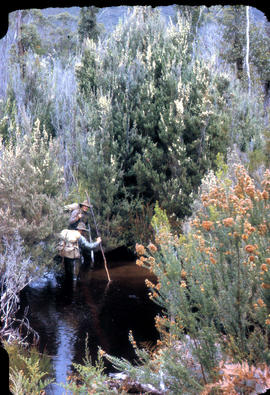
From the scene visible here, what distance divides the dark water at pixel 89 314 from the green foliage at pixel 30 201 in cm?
81

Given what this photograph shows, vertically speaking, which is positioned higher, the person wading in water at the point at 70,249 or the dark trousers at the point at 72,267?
the person wading in water at the point at 70,249

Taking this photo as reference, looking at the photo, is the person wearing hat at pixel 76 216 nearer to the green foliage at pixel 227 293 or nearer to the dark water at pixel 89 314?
the dark water at pixel 89 314

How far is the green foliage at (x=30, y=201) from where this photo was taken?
757 cm

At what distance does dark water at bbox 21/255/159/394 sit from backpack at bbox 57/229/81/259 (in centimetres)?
58

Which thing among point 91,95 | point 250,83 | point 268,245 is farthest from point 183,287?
point 250,83

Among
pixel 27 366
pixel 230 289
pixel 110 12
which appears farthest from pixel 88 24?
pixel 230 289

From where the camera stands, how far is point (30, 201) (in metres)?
7.75

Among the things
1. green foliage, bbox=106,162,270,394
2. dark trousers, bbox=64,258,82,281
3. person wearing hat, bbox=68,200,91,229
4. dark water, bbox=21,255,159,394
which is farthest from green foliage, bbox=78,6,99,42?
green foliage, bbox=106,162,270,394

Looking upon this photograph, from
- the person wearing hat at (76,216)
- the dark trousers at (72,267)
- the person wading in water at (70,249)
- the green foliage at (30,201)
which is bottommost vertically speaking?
the dark trousers at (72,267)

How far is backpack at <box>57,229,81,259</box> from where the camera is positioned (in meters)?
8.46

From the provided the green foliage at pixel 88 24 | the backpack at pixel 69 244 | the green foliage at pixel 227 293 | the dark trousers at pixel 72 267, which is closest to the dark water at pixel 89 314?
the dark trousers at pixel 72 267

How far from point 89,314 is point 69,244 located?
1.75m

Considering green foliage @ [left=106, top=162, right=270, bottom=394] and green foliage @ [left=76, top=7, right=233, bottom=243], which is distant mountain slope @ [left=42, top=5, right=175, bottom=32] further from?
green foliage @ [left=106, top=162, right=270, bottom=394]

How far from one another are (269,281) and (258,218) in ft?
2.40
